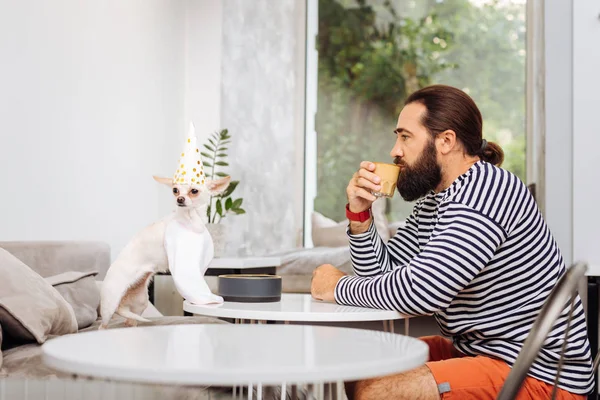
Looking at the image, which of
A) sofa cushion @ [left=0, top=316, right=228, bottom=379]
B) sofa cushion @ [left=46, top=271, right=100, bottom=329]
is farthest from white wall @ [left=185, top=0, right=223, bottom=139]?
sofa cushion @ [left=0, top=316, right=228, bottom=379]

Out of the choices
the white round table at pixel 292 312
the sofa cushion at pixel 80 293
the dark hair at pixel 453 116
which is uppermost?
the dark hair at pixel 453 116

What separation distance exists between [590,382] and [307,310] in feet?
2.20

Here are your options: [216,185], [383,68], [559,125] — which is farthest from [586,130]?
[383,68]

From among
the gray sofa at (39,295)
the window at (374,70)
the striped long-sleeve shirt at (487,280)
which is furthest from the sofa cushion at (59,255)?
the window at (374,70)

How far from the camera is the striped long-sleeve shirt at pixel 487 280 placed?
1.55m

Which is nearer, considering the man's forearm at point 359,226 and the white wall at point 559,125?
the man's forearm at point 359,226

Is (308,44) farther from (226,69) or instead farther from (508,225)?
(508,225)

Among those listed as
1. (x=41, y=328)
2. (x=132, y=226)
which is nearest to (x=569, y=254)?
(x=41, y=328)

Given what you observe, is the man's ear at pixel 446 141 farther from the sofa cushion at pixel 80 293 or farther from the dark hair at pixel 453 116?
the sofa cushion at pixel 80 293

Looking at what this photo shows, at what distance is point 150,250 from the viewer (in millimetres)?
1739

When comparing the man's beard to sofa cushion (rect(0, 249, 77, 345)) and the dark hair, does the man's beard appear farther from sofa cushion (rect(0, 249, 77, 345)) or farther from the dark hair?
sofa cushion (rect(0, 249, 77, 345))

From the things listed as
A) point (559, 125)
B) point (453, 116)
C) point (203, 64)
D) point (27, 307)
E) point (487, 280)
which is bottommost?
point (27, 307)

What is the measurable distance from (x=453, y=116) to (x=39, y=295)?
118 centimetres

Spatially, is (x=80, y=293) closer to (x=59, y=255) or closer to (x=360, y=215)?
(x=59, y=255)
